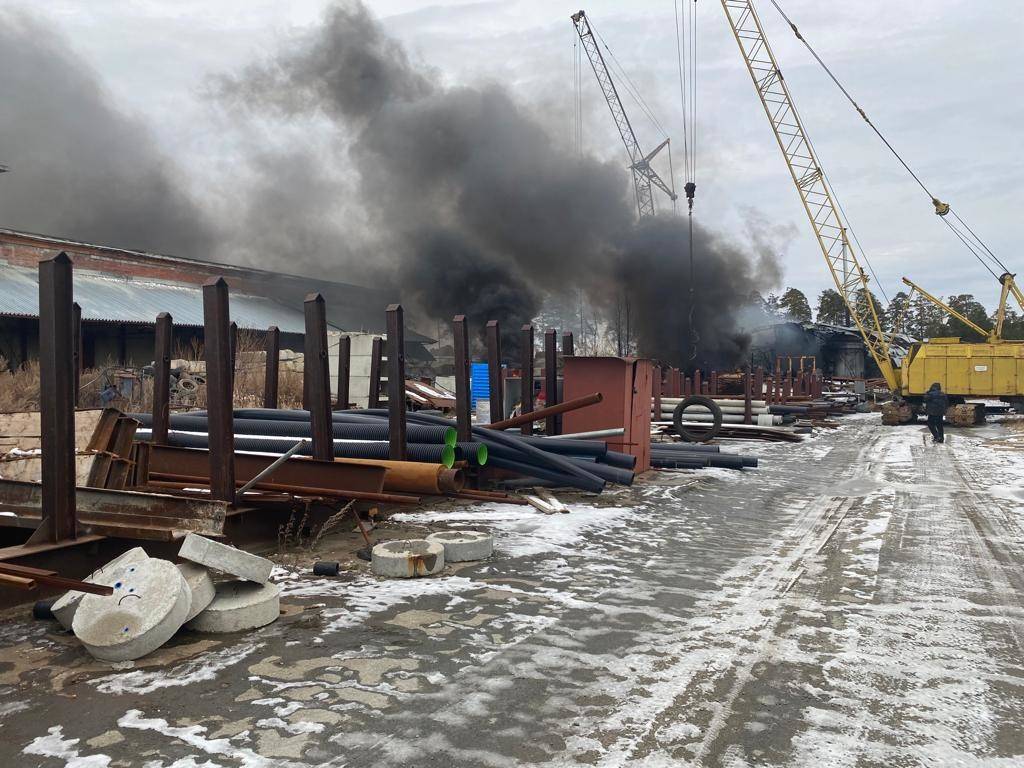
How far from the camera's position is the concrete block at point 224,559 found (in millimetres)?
4113

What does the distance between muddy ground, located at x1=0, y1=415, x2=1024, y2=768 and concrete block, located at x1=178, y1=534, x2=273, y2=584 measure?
329 millimetres

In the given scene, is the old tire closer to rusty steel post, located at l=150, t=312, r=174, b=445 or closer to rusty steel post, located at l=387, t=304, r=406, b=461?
rusty steel post, located at l=387, t=304, r=406, b=461

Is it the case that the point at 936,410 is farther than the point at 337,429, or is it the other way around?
Result: the point at 936,410

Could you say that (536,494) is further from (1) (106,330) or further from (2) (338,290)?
(2) (338,290)

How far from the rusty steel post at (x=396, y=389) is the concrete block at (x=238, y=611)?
335 centimetres

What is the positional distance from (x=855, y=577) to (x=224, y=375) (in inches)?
192

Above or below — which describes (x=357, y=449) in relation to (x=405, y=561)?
above

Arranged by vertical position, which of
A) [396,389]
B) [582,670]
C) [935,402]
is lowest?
[582,670]

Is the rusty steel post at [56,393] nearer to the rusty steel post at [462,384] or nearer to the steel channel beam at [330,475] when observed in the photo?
the steel channel beam at [330,475]

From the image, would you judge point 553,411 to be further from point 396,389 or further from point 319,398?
point 319,398

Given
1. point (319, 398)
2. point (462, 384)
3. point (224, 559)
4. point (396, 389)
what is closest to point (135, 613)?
point (224, 559)

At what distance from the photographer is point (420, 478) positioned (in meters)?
7.32

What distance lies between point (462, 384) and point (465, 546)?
294 centimetres

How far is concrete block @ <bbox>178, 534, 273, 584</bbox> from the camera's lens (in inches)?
162
